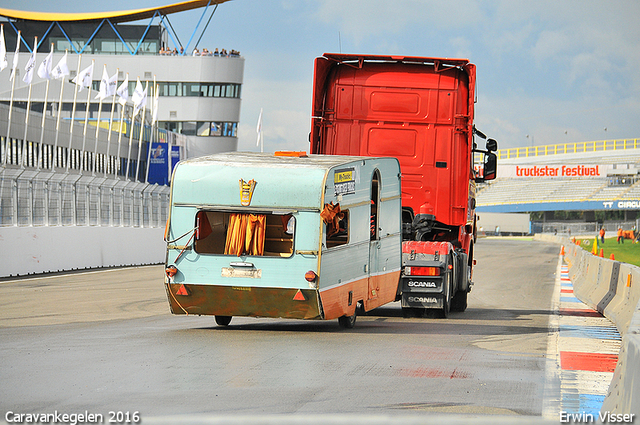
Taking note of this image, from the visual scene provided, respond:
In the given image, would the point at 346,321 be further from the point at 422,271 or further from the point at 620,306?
the point at 620,306

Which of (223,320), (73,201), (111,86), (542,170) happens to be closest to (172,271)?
(223,320)

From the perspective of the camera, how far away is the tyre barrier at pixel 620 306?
16.2ft

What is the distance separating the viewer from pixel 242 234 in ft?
36.3

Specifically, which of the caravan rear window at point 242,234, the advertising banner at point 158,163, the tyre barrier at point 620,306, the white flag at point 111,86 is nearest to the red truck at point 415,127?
the caravan rear window at point 242,234

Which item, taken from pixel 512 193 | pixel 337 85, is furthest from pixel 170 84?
pixel 337 85

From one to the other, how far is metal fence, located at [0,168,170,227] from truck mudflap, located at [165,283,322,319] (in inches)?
525

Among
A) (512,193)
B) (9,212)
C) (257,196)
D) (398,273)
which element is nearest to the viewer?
(257,196)

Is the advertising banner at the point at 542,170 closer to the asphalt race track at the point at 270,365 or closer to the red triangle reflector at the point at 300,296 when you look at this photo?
the asphalt race track at the point at 270,365

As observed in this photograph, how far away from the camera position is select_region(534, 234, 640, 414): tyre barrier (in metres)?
4.93

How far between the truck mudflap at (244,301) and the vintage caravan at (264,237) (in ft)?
0.04

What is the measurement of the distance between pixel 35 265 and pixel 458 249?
14225mm

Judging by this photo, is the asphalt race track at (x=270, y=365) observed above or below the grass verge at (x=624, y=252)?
below

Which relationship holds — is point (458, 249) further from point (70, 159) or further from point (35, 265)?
point (70, 159)

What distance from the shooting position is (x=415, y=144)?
571 inches
